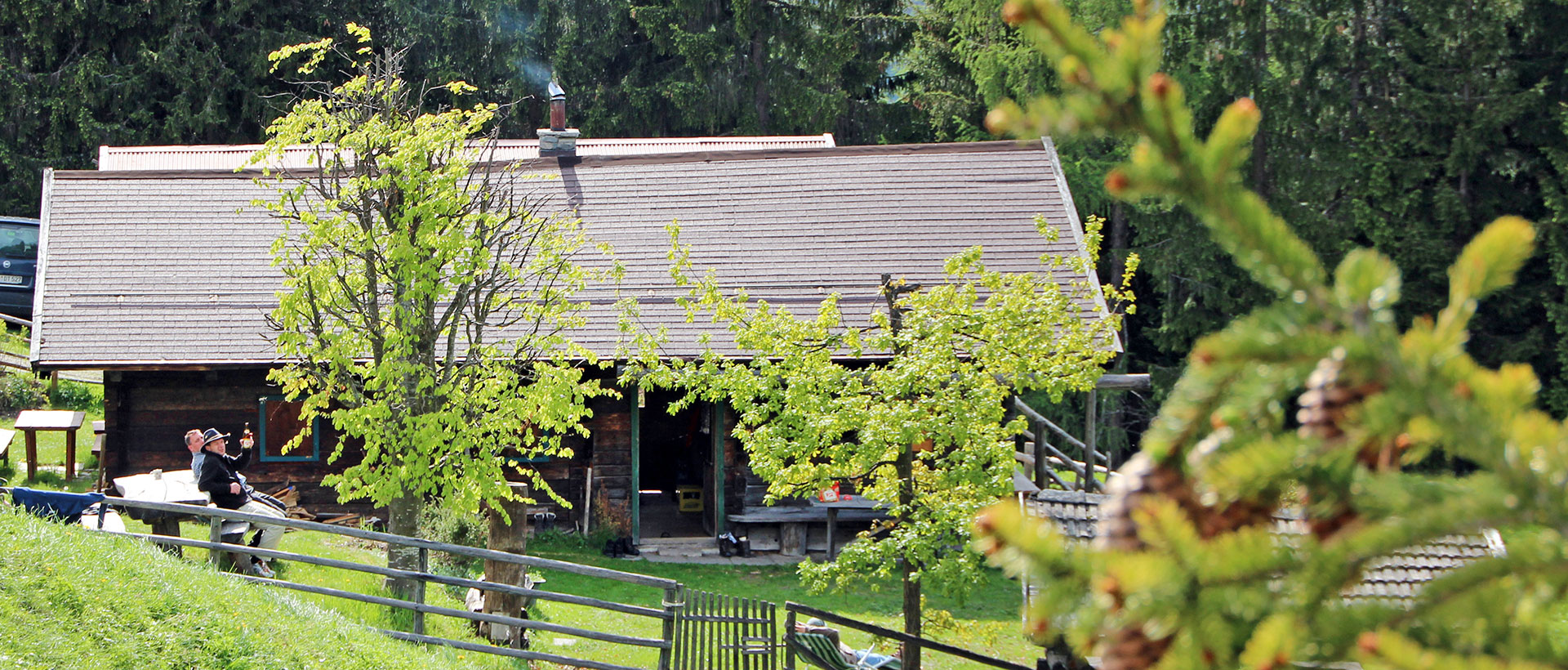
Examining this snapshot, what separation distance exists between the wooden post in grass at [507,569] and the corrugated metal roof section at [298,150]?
12.1 metres

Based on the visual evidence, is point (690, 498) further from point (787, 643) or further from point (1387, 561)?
point (1387, 561)

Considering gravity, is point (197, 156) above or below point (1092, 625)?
above

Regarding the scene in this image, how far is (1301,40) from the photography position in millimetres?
26891

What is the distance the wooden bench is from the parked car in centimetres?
1601

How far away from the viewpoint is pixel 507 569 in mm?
11414

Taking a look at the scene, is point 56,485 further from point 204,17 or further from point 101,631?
point 204,17

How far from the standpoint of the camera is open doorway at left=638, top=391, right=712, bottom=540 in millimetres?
18781

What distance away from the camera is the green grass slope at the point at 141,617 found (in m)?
7.70

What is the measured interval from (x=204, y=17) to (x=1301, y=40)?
2726 centimetres

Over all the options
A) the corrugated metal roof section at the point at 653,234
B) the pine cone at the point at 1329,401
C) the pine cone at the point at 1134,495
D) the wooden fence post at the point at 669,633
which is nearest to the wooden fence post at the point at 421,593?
the wooden fence post at the point at 669,633

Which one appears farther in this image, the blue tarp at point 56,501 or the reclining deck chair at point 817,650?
the reclining deck chair at point 817,650

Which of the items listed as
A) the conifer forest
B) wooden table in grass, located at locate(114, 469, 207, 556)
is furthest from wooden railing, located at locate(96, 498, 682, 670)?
the conifer forest

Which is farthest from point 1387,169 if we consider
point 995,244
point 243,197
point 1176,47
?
point 243,197

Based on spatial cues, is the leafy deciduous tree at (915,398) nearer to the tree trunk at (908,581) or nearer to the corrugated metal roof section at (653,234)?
the tree trunk at (908,581)
